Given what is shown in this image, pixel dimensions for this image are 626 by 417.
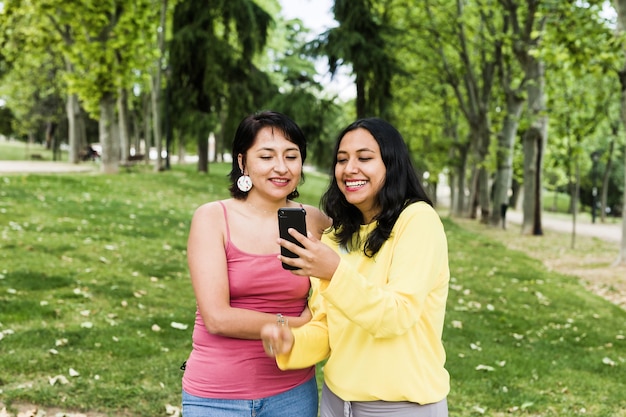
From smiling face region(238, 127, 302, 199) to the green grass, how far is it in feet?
10.2

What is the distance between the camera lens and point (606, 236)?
85.7 feet

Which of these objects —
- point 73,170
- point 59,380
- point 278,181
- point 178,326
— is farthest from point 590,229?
point 278,181

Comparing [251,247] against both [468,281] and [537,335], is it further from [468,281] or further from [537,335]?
[468,281]

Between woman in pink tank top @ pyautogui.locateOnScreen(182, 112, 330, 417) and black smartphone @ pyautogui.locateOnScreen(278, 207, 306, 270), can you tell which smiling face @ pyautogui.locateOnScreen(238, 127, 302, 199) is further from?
black smartphone @ pyautogui.locateOnScreen(278, 207, 306, 270)

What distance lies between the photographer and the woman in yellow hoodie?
2.09m

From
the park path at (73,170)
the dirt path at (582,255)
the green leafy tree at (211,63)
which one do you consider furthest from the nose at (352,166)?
the green leafy tree at (211,63)

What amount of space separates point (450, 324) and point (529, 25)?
13954mm

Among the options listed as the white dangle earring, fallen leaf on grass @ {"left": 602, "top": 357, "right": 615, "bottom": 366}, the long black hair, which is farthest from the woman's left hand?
fallen leaf on grass @ {"left": 602, "top": 357, "right": 615, "bottom": 366}

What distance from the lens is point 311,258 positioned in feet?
6.13

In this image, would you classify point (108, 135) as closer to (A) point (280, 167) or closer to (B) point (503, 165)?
(B) point (503, 165)

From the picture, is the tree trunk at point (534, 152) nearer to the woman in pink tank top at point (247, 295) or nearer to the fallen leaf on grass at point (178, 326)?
the fallen leaf on grass at point (178, 326)

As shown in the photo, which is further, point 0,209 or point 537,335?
point 0,209

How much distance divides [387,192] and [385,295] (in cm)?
47

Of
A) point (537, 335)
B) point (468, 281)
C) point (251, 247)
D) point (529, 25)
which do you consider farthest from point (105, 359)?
point (529, 25)
